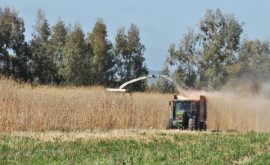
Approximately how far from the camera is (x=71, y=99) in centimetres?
2372

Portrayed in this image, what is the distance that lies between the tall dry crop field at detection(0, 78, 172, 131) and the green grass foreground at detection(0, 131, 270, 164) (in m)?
5.67

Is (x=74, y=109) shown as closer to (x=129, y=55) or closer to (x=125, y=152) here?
(x=125, y=152)

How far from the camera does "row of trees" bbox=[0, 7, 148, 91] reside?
176 feet

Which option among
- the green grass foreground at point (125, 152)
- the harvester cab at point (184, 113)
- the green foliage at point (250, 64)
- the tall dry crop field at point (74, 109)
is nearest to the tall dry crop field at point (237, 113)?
the tall dry crop field at point (74, 109)

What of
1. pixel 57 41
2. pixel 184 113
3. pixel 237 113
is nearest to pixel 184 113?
pixel 184 113

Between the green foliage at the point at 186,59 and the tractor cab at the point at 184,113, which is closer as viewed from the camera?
the tractor cab at the point at 184,113

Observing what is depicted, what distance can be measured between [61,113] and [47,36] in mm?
45885

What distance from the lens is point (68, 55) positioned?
177ft

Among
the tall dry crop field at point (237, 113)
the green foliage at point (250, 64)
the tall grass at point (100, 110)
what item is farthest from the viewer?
the green foliage at point (250, 64)

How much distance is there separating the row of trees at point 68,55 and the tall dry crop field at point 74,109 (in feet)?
87.1

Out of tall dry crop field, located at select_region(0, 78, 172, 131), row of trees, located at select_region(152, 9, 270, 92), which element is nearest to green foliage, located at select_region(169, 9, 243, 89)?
row of trees, located at select_region(152, 9, 270, 92)

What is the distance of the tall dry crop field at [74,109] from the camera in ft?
65.3

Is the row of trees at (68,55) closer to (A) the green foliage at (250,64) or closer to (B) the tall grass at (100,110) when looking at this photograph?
(A) the green foliage at (250,64)

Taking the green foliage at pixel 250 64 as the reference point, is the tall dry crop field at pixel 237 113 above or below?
below
